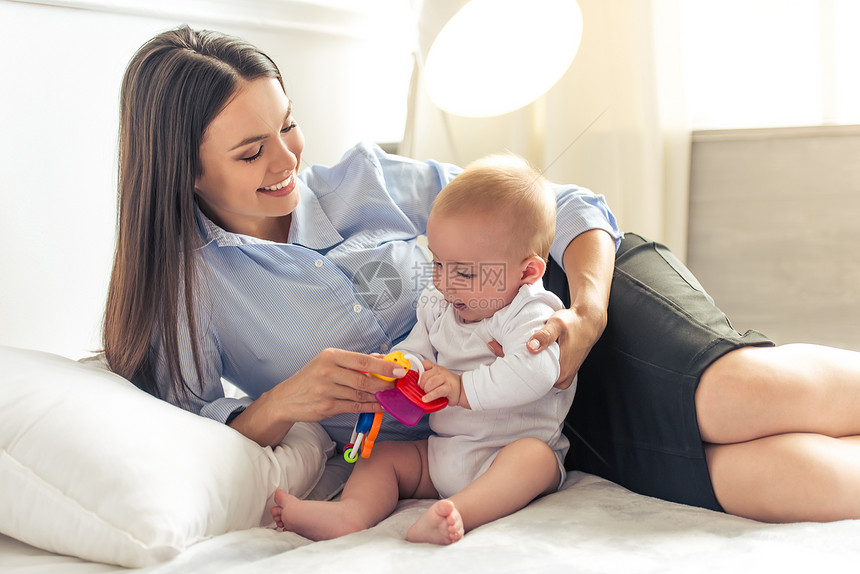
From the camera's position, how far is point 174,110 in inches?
45.4

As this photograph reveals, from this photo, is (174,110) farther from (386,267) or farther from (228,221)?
(386,267)

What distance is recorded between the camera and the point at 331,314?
1.22 meters

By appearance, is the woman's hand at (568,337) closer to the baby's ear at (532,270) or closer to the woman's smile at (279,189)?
the baby's ear at (532,270)

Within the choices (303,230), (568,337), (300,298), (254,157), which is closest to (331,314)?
(300,298)

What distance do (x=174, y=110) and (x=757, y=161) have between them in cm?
162

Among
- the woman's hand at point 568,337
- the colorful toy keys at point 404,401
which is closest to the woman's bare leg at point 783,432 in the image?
the woman's hand at point 568,337

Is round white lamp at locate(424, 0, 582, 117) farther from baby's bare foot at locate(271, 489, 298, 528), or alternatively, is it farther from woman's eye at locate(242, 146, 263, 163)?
baby's bare foot at locate(271, 489, 298, 528)

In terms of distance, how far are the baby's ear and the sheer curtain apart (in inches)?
38.5

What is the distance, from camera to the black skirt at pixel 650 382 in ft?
3.29

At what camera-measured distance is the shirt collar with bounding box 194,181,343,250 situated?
122 centimetres

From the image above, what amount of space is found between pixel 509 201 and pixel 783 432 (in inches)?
20.2

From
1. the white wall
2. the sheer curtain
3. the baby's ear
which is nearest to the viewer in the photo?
the baby's ear

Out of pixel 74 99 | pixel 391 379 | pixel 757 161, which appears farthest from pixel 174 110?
pixel 757 161

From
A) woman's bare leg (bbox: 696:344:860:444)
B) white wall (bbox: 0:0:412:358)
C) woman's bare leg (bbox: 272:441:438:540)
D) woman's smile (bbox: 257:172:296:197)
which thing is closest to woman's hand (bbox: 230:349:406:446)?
woman's bare leg (bbox: 272:441:438:540)
